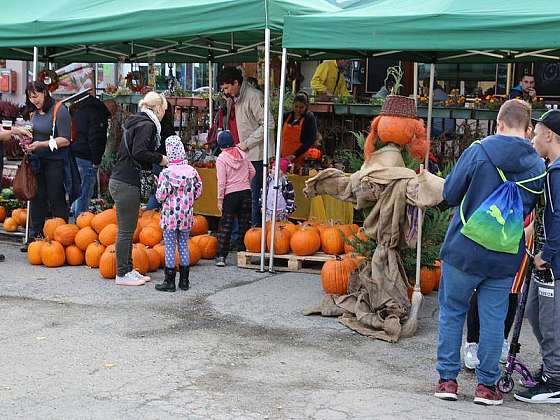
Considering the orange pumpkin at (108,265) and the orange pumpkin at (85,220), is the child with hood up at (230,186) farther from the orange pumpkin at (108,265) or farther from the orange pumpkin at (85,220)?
the orange pumpkin at (85,220)

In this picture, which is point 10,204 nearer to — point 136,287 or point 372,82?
point 136,287

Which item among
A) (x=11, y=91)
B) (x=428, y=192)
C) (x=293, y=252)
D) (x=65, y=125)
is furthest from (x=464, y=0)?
(x=11, y=91)

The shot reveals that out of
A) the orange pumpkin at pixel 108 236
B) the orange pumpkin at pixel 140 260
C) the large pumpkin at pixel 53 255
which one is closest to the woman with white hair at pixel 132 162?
the orange pumpkin at pixel 140 260

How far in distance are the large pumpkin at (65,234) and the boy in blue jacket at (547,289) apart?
217 inches

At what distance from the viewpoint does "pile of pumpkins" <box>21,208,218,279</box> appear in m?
9.40

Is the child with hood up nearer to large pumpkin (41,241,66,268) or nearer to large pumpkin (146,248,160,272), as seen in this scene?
large pumpkin (146,248,160,272)

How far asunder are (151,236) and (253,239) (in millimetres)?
1097

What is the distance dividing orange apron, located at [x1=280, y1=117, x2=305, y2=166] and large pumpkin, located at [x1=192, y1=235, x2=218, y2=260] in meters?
1.79

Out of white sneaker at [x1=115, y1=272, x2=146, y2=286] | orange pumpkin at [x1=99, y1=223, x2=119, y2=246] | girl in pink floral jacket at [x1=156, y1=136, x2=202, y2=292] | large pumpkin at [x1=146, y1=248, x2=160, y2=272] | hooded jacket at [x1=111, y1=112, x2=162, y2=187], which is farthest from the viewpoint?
orange pumpkin at [x1=99, y1=223, x2=119, y2=246]

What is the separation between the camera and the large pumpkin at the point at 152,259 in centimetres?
924

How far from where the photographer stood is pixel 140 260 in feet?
29.7

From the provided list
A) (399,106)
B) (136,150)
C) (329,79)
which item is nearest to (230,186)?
(136,150)

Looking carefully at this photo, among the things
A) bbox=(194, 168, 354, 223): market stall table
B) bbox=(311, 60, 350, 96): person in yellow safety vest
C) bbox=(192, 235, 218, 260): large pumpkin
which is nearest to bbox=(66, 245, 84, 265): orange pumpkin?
bbox=(192, 235, 218, 260): large pumpkin

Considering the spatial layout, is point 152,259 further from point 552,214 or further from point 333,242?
point 552,214
